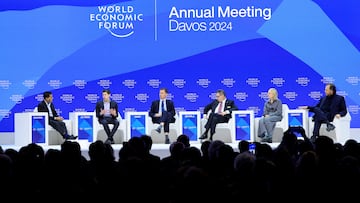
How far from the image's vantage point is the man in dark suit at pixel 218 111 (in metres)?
12.6

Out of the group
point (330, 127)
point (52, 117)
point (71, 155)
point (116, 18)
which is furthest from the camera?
point (116, 18)

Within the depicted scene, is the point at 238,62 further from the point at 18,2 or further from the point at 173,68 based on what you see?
the point at 18,2

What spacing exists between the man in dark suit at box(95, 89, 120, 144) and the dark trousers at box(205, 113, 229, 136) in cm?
179

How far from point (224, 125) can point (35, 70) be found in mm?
4372

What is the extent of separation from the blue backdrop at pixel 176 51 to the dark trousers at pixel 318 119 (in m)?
1.73

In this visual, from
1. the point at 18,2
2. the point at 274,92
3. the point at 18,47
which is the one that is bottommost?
the point at 274,92

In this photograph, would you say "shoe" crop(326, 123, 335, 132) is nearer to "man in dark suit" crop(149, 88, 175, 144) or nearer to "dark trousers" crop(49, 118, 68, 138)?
"man in dark suit" crop(149, 88, 175, 144)

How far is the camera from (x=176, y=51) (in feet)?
46.1

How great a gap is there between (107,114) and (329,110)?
14.3 ft

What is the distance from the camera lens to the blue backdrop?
13953 millimetres

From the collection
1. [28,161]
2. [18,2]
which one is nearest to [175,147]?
[28,161]

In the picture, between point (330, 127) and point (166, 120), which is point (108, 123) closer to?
point (166, 120)

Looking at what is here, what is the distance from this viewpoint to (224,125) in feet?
42.1

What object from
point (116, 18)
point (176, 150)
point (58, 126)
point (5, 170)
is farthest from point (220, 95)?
point (5, 170)
